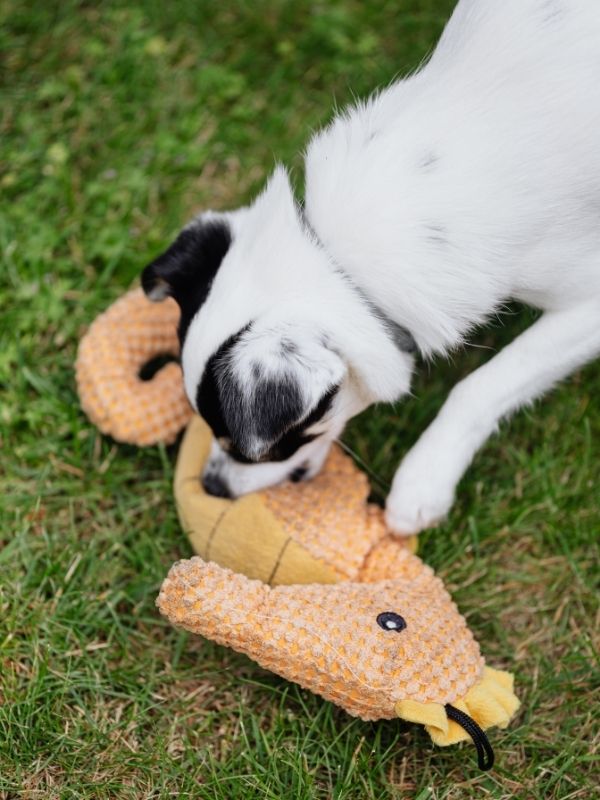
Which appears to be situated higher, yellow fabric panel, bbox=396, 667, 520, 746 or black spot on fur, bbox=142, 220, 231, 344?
black spot on fur, bbox=142, 220, 231, 344

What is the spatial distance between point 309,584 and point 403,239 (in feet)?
3.09

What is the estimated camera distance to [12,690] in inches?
98.3

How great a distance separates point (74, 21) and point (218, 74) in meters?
0.68

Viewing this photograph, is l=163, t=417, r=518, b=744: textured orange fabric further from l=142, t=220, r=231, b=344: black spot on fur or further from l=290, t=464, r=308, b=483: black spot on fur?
l=142, t=220, r=231, b=344: black spot on fur

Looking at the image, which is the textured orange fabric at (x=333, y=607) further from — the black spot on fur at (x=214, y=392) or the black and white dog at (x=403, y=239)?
the black spot on fur at (x=214, y=392)

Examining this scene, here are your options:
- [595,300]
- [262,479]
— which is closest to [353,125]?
[595,300]

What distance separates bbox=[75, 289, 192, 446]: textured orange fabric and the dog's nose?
1.15ft

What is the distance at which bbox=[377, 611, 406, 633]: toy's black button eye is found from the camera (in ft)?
7.28

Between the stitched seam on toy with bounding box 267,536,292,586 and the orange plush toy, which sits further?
the stitched seam on toy with bounding box 267,536,292,586

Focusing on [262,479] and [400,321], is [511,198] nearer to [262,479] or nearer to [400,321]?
[400,321]

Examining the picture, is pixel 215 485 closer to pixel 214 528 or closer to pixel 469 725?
pixel 214 528

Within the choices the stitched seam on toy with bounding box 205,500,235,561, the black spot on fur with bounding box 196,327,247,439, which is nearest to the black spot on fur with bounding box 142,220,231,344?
the black spot on fur with bounding box 196,327,247,439

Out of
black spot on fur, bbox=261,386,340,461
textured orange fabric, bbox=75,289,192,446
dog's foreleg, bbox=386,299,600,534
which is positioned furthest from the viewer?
textured orange fabric, bbox=75,289,192,446

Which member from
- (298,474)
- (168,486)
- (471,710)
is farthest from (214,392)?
(471,710)
